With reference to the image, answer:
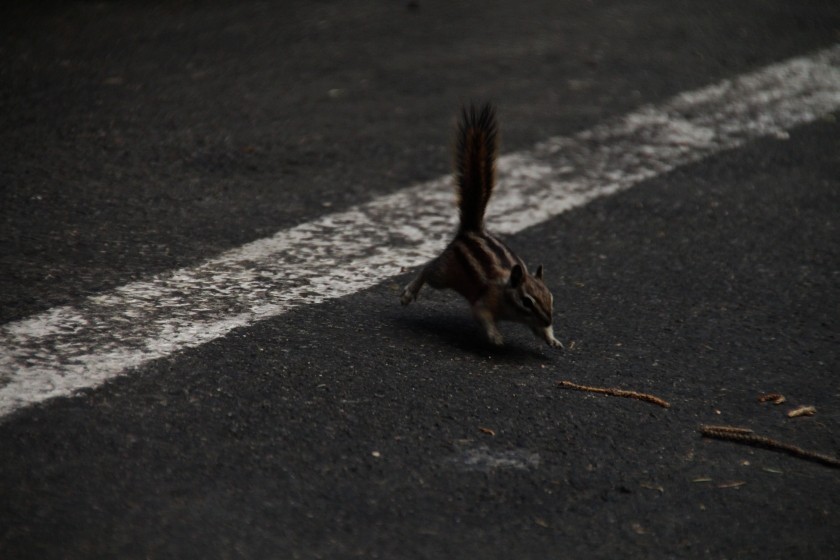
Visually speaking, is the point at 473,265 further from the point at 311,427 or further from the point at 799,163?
the point at 799,163

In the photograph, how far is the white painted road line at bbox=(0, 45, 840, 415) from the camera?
12.2 feet

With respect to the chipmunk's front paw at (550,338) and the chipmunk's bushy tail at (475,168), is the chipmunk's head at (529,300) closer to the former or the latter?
the chipmunk's front paw at (550,338)

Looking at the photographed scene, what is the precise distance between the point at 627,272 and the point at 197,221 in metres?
1.95

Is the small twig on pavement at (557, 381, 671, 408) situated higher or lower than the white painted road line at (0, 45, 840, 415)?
lower

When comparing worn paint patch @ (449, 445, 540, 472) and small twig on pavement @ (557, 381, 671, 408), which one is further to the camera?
small twig on pavement @ (557, 381, 671, 408)

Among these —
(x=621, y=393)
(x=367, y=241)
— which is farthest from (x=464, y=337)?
(x=367, y=241)

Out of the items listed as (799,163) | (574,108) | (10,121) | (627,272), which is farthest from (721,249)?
(10,121)

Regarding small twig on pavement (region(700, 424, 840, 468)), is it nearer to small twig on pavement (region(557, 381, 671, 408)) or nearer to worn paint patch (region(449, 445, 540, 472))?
small twig on pavement (region(557, 381, 671, 408))

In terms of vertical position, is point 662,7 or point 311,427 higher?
point 662,7

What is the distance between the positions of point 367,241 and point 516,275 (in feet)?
3.55

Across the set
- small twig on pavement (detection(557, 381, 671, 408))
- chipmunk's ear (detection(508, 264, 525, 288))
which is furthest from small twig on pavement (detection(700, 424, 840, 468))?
chipmunk's ear (detection(508, 264, 525, 288))

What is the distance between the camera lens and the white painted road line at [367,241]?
12.2ft

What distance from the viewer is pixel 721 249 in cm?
508

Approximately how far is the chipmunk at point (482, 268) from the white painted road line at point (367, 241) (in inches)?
16.6
